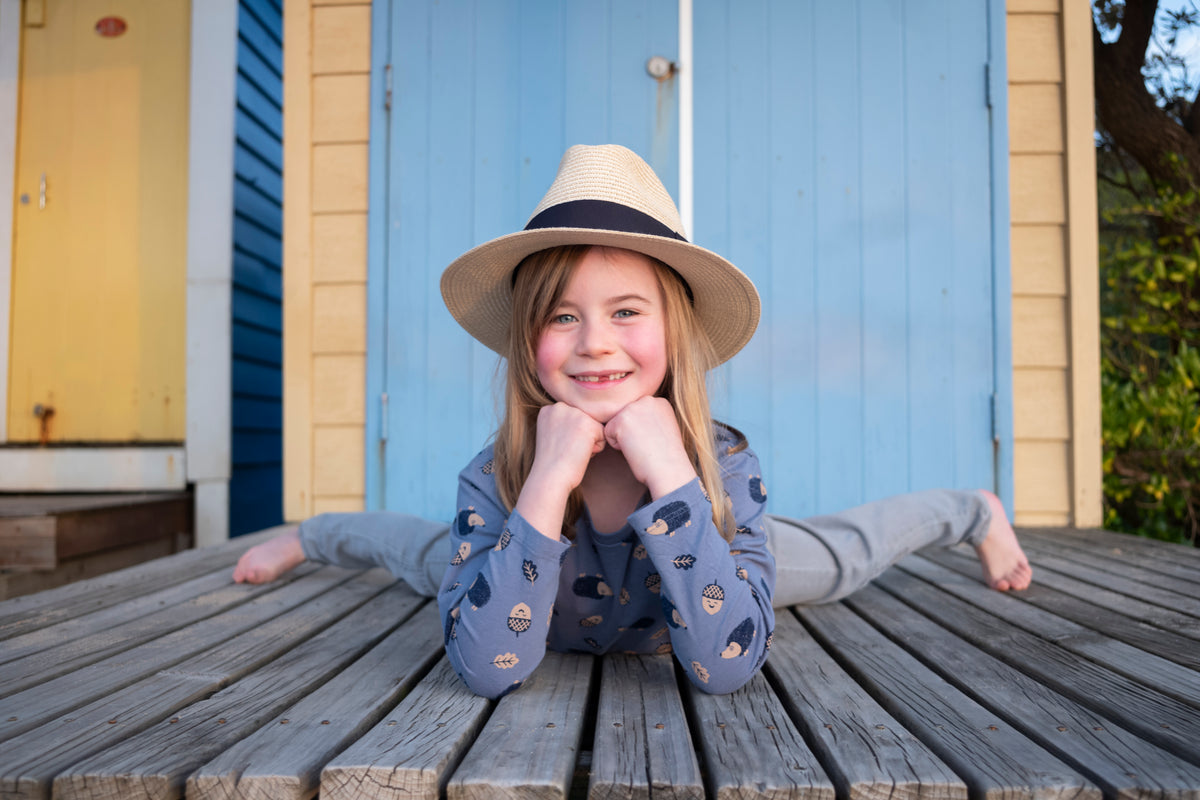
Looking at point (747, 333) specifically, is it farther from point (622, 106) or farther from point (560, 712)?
point (622, 106)

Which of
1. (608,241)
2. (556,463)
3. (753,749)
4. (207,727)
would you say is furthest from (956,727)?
(207,727)

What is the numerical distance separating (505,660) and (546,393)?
516 mm

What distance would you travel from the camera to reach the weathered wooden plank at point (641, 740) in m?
0.92

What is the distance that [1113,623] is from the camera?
68.1 inches

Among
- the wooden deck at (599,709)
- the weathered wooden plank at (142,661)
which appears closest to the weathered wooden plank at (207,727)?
the wooden deck at (599,709)

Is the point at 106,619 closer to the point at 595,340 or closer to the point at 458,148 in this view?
the point at 595,340

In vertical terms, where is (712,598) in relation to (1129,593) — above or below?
above

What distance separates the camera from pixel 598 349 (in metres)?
1.31

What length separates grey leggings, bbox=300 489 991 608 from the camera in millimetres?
1909

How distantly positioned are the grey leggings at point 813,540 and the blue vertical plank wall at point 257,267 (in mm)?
1979

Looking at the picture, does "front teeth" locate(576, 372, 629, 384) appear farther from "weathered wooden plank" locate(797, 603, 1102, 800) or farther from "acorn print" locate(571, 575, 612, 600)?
"weathered wooden plank" locate(797, 603, 1102, 800)

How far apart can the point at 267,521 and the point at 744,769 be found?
3922mm

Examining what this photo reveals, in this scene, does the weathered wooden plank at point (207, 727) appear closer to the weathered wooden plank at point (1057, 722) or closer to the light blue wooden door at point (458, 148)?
the weathered wooden plank at point (1057, 722)

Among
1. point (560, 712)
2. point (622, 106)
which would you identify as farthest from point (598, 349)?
point (622, 106)
